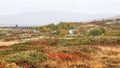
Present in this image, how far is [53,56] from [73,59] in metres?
1.73

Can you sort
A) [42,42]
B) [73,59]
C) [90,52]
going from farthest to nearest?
[42,42], [90,52], [73,59]

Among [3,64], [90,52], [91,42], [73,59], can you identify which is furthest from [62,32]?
[3,64]

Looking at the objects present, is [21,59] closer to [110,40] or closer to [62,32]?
[110,40]

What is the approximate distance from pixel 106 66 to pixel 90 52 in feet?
34.4

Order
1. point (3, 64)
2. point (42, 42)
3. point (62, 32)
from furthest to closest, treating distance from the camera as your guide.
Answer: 1. point (62, 32)
2. point (42, 42)
3. point (3, 64)

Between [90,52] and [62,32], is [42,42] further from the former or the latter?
[62,32]

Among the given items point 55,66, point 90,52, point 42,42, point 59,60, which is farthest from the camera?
point 42,42

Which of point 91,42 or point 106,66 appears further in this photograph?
point 91,42

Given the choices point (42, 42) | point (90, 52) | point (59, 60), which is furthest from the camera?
point (42, 42)

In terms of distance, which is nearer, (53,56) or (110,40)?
(53,56)

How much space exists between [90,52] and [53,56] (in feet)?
27.5

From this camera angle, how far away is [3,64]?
23188 millimetres

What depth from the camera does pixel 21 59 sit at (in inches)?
1029

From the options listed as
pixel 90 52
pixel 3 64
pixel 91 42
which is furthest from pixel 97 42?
pixel 3 64
